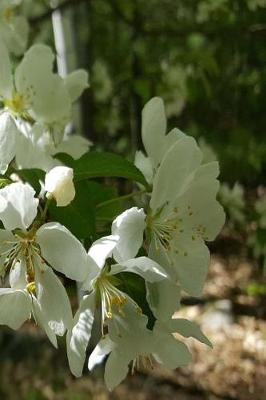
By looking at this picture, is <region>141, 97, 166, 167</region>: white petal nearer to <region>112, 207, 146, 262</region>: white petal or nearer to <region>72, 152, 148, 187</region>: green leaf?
<region>72, 152, 148, 187</region>: green leaf

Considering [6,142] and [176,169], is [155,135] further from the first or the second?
[6,142]

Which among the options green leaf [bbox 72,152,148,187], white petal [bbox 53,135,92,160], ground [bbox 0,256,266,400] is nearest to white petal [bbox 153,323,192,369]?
green leaf [bbox 72,152,148,187]

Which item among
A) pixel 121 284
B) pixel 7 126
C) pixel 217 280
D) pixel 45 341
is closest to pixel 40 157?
pixel 7 126

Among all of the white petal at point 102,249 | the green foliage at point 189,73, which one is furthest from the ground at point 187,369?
the white petal at point 102,249

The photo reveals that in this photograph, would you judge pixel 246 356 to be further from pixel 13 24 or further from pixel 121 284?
pixel 121 284

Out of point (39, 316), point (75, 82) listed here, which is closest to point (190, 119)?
point (75, 82)

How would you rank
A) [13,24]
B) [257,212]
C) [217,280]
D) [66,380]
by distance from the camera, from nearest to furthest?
1. [13,24]
2. [257,212]
3. [66,380]
4. [217,280]
